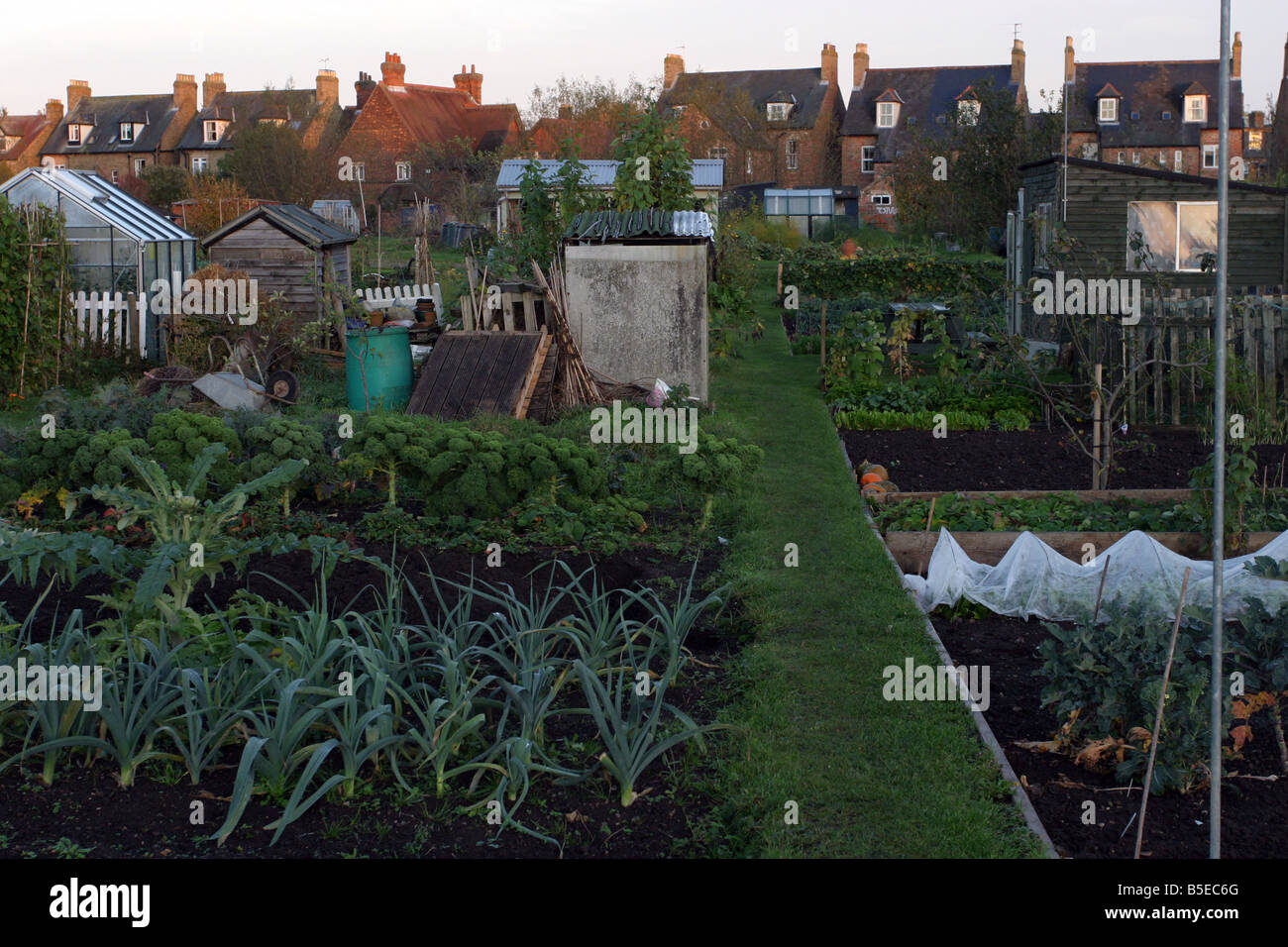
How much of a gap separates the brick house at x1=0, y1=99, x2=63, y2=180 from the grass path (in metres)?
62.7

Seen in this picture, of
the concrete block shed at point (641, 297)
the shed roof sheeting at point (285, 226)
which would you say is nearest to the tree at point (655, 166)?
the concrete block shed at point (641, 297)

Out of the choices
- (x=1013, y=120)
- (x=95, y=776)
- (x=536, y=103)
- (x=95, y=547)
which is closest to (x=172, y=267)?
(x=95, y=547)

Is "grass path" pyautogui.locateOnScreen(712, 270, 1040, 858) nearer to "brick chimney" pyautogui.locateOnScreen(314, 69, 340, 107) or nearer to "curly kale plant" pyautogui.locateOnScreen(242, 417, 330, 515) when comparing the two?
"curly kale plant" pyautogui.locateOnScreen(242, 417, 330, 515)

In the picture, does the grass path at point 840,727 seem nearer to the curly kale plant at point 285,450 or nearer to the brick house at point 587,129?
the curly kale plant at point 285,450

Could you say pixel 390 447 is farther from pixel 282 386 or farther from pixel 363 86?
pixel 363 86

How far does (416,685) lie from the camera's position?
5117 millimetres

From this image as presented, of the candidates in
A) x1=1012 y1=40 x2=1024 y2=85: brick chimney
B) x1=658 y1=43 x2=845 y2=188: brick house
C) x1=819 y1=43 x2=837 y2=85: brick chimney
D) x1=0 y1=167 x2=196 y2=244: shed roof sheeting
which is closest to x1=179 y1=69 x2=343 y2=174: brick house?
x1=658 y1=43 x2=845 y2=188: brick house

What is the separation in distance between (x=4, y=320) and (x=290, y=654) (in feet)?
40.4

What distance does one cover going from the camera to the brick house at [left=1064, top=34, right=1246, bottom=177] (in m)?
50.9

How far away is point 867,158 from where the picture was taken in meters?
54.7

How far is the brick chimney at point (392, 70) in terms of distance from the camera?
54.2 metres

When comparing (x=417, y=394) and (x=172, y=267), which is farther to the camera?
(x=172, y=267)

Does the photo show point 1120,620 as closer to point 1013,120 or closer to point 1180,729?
point 1180,729

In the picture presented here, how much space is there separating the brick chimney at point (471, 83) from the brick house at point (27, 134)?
21.8m
